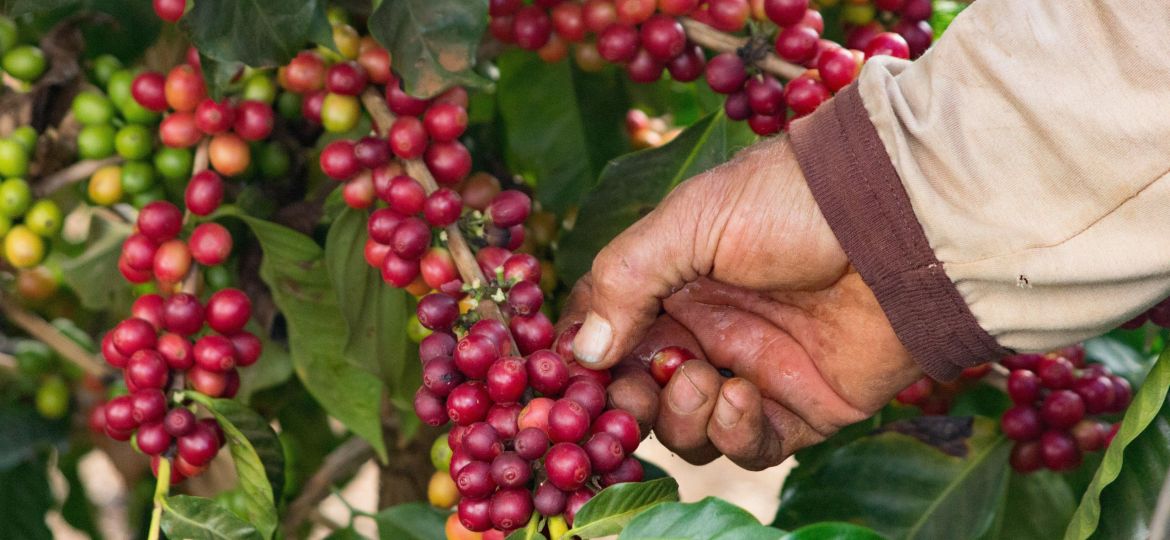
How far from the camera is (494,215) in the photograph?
120cm

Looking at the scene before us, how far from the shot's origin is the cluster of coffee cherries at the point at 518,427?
37.1 inches

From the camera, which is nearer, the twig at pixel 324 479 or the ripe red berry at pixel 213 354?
the ripe red berry at pixel 213 354

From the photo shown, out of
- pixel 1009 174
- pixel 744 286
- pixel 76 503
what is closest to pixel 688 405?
pixel 744 286

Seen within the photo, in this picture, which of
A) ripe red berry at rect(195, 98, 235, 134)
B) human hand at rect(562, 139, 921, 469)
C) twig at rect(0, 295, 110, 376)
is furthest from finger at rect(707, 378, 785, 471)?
twig at rect(0, 295, 110, 376)

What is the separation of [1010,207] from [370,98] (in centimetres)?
70

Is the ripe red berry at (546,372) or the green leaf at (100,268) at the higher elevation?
the ripe red berry at (546,372)

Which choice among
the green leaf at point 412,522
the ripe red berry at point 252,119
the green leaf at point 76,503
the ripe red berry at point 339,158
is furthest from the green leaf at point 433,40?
the green leaf at point 76,503

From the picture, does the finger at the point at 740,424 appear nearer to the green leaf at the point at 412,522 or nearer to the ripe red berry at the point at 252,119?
the green leaf at the point at 412,522

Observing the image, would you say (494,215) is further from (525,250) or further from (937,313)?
(937,313)

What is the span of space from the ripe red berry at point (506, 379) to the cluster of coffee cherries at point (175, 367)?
15.1 inches

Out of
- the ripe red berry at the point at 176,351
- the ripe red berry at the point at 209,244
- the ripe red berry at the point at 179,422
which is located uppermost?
the ripe red berry at the point at 209,244

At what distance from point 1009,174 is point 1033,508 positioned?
75cm

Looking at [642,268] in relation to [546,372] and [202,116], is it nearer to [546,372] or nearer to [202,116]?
[546,372]

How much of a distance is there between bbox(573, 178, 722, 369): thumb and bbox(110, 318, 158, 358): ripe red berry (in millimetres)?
Result: 475
